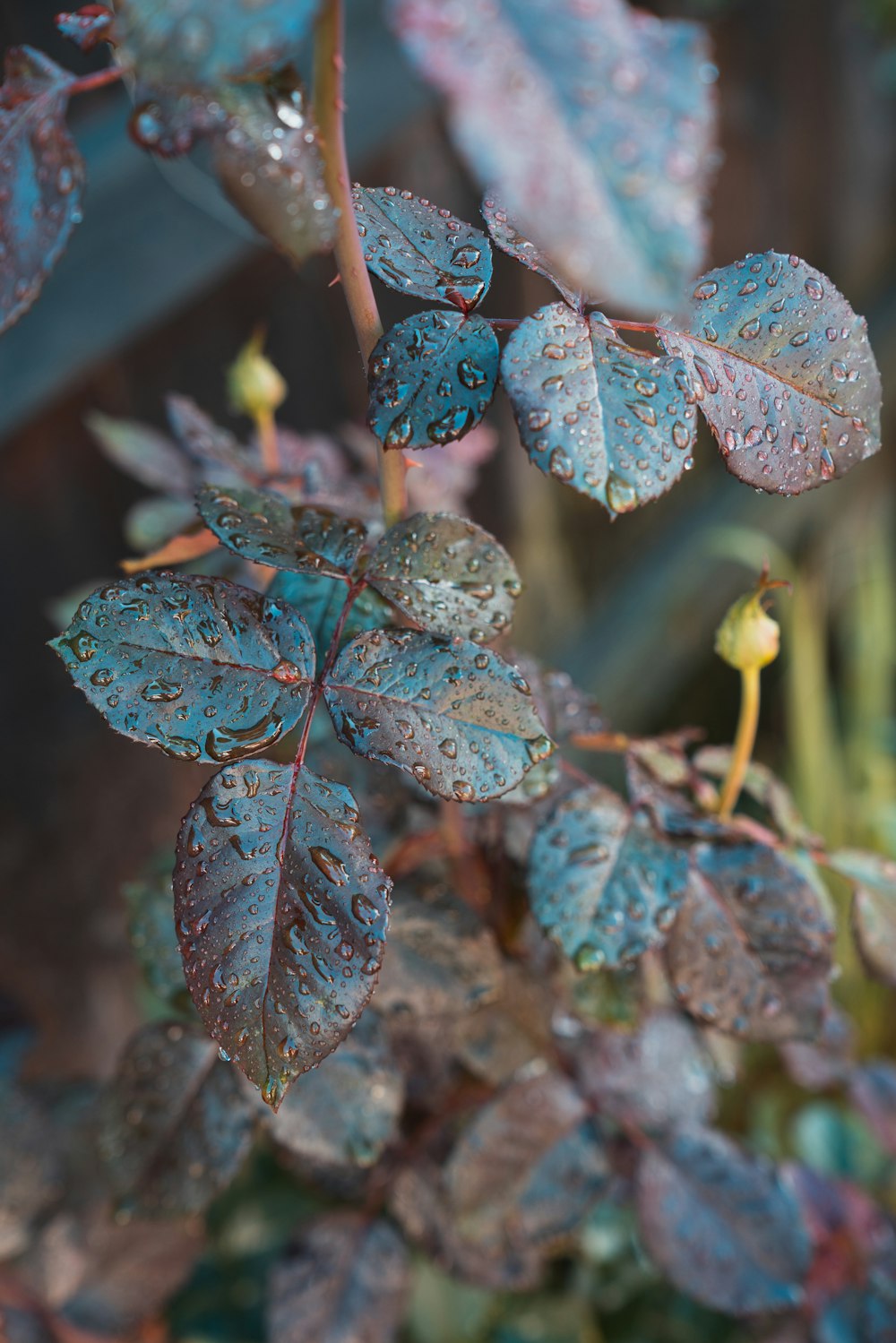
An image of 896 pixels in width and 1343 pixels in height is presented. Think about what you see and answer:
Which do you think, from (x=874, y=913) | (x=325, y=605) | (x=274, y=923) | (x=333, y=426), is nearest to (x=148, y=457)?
(x=325, y=605)

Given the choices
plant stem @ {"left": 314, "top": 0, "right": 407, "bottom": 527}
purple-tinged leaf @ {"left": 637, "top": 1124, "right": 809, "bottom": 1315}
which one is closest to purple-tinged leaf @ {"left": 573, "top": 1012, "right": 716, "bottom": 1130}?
purple-tinged leaf @ {"left": 637, "top": 1124, "right": 809, "bottom": 1315}

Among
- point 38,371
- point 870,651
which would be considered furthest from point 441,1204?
point 870,651

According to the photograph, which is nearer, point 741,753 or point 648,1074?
point 741,753

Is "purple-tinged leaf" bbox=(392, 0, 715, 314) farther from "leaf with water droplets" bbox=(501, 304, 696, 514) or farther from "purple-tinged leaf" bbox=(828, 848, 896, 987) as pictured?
"purple-tinged leaf" bbox=(828, 848, 896, 987)

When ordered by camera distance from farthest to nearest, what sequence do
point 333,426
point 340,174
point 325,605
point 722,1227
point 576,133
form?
1. point 333,426
2. point 722,1227
3. point 325,605
4. point 340,174
5. point 576,133

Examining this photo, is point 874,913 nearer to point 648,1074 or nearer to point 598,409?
point 648,1074

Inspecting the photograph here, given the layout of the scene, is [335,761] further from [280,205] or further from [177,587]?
[280,205]
